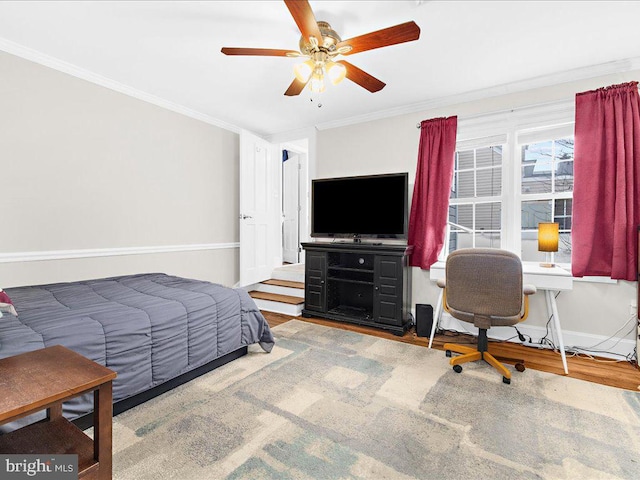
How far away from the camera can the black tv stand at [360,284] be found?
3461mm

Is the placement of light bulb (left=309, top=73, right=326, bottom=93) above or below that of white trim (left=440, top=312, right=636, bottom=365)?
above

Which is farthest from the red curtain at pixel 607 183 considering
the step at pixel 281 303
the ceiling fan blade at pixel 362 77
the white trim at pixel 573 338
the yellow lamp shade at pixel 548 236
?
the step at pixel 281 303

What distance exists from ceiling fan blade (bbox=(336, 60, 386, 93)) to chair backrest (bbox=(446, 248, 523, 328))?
1437mm

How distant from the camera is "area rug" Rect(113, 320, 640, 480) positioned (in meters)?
1.49

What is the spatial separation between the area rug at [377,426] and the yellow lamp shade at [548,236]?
3.47 ft

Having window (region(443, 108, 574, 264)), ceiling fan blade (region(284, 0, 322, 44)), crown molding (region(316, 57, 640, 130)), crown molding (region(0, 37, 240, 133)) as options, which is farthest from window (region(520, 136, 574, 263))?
crown molding (region(0, 37, 240, 133))

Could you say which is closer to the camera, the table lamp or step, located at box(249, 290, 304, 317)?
the table lamp

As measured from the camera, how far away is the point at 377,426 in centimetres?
181

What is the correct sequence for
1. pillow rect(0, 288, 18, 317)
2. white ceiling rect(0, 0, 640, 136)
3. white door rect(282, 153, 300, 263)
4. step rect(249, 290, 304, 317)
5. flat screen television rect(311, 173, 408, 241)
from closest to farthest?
pillow rect(0, 288, 18, 317) < white ceiling rect(0, 0, 640, 136) < flat screen television rect(311, 173, 408, 241) < step rect(249, 290, 304, 317) < white door rect(282, 153, 300, 263)

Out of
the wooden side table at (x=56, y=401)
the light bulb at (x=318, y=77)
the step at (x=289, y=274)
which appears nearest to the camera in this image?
the wooden side table at (x=56, y=401)

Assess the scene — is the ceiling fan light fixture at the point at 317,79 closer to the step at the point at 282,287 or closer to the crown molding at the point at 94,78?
the crown molding at the point at 94,78

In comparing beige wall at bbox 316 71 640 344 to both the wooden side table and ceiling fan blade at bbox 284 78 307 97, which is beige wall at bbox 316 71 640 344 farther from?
the wooden side table

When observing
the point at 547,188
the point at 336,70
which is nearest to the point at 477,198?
the point at 547,188

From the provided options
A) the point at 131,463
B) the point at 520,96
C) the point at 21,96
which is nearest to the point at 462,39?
the point at 520,96
